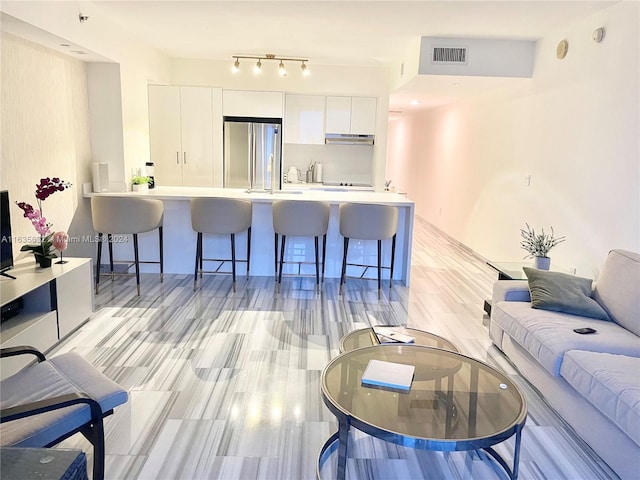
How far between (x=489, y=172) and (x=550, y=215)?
1.70 m

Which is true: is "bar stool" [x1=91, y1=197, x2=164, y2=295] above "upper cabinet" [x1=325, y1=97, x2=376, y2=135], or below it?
below

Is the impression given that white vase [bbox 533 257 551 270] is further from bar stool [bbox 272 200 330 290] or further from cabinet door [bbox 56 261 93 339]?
cabinet door [bbox 56 261 93 339]

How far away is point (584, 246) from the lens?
3.82 meters

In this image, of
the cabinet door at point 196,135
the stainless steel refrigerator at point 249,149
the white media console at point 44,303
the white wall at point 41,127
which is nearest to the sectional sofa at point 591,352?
the white media console at point 44,303

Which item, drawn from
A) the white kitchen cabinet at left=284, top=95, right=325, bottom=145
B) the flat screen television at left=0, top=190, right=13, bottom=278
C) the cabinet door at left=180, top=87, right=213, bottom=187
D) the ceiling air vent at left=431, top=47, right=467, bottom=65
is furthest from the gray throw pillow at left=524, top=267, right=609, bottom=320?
the cabinet door at left=180, top=87, right=213, bottom=187

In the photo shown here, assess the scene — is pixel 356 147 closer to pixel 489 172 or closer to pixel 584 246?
pixel 489 172

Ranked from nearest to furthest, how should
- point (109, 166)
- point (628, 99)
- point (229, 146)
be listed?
point (628, 99) < point (109, 166) < point (229, 146)

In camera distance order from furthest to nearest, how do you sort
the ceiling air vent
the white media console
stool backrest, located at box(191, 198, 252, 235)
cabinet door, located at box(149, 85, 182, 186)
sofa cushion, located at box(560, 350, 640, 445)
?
cabinet door, located at box(149, 85, 182, 186), the ceiling air vent, stool backrest, located at box(191, 198, 252, 235), the white media console, sofa cushion, located at box(560, 350, 640, 445)

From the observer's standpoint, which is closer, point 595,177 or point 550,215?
point 595,177

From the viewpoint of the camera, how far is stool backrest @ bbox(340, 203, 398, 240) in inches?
173

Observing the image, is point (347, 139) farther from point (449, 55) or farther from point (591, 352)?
point (591, 352)

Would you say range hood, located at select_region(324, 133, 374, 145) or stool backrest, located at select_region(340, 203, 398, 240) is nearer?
stool backrest, located at select_region(340, 203, 398, 240)

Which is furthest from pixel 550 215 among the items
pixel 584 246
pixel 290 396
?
pixel 290 396

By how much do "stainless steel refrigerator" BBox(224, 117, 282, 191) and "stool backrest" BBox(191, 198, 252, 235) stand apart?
2.22 m
